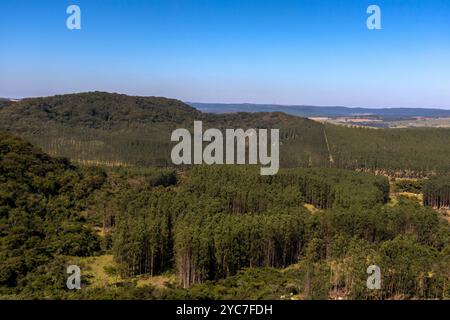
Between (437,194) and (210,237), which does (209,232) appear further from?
(437,194)

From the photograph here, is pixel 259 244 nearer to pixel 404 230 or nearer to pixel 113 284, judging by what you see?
pixel 113 284

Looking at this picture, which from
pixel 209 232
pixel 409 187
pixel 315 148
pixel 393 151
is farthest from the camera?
Answer: pixel 315 148

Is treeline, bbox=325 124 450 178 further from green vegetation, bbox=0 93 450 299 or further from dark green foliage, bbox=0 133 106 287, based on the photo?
dark green foliage, bbox=0 133 106 287

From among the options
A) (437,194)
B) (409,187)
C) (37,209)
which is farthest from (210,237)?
(409,187)

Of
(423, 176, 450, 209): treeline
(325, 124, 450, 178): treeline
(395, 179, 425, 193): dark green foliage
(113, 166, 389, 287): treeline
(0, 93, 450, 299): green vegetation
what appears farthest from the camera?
(325, 124, 450, 178): treeline

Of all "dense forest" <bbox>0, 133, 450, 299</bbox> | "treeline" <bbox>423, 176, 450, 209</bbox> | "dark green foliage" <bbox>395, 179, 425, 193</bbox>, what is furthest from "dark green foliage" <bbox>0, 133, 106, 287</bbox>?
"dark green foliage" <bbox>395, 179, 425, 193</bbox>

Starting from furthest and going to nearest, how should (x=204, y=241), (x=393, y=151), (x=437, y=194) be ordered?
(x=393, y=151)
(x=437, y=194)
(x=204, y=241)

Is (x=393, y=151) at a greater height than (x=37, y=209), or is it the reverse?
(x=393, y=151)
